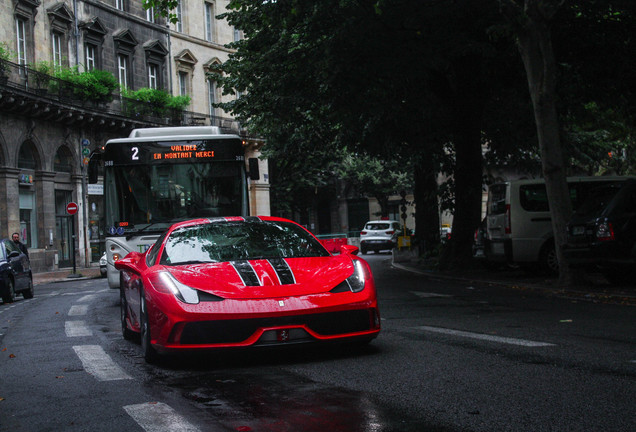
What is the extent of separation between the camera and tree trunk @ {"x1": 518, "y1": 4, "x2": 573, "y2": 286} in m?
14.3

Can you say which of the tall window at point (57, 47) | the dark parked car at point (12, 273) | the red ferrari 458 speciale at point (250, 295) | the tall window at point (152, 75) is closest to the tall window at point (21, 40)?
the tall window at point (57, 47)

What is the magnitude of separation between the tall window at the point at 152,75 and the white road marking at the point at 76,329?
36318 mm

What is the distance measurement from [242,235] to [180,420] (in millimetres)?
3477

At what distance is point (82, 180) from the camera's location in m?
38.4

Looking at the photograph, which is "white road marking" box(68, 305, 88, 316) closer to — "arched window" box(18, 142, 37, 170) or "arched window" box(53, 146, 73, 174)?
"arched window" box(18, 142, 37, 170)

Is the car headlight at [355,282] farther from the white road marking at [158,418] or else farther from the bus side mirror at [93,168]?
the bus side mirror at [93,168]

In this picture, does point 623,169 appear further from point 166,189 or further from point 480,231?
point 166,189

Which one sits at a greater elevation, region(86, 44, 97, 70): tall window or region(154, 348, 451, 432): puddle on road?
region(86, 44, 97, 70): tall window

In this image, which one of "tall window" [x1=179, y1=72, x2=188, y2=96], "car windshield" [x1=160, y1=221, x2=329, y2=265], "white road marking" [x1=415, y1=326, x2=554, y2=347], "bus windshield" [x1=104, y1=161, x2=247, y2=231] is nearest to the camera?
"white road marking" [x1=415, y1=326, x2=554, y2=347]

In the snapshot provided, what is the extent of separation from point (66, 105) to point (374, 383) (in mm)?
32698

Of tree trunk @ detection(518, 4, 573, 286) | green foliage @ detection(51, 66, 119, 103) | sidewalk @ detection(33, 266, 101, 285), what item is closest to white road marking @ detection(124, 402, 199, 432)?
tree trunk @ detection(518, 4, 573, 286)

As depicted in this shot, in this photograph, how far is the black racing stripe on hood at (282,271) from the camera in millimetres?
7039

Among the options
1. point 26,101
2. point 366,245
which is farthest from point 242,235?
point 366,245

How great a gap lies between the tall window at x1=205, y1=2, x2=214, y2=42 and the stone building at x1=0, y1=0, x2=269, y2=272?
3442 millimetres
